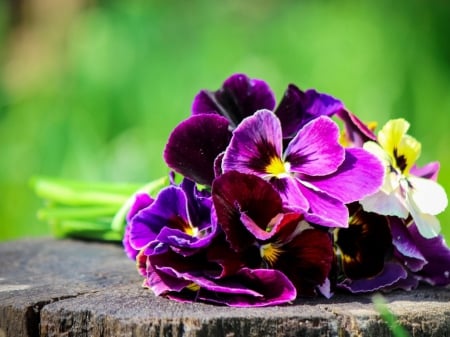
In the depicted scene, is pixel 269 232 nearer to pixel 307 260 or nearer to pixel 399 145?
pixel 307 260

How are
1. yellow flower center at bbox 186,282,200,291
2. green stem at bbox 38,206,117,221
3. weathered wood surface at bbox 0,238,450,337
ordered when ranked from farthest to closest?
green stem at bbox 38,206,117,221 < yellow flower center at bbox 186,282,200,291 < weathered wood surface at bbox 0,238,450,337

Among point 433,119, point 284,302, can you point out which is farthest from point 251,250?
point 433,119

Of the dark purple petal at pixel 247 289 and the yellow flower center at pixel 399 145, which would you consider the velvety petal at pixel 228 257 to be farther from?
the yellow flower center at pixel 399 145

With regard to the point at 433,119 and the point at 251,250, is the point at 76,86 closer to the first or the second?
the point at 433,119

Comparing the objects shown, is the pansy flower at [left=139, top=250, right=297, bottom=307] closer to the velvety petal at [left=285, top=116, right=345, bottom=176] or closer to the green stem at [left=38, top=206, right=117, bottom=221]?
the velvety petal at [left=285, top=116, right=345, bottom=176]

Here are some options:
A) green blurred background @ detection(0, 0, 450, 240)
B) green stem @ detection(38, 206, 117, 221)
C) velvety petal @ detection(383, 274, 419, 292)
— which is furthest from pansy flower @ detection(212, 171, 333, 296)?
green blurred background @ detection(0, 0, 450, 240)

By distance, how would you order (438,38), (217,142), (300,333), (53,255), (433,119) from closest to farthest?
(300,333)
(217,142)
(53,255)
(433,119)
(438,38)

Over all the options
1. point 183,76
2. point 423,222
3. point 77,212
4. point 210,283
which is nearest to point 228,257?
point 210,283

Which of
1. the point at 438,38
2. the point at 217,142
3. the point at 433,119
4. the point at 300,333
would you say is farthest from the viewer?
the point at 438,38
